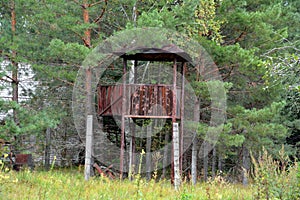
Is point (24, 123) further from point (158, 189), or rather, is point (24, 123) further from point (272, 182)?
point (272, 182)

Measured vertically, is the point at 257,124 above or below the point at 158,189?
above

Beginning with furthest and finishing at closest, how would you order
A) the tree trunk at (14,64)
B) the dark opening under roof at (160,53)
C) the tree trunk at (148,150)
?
the tree trunk at (148,150), the tree trunk at (14,64), the dark opening under roof at (160,53)

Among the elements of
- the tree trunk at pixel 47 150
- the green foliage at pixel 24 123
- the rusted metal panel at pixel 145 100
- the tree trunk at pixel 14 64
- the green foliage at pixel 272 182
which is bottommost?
the tree trunk at pixel 47 150

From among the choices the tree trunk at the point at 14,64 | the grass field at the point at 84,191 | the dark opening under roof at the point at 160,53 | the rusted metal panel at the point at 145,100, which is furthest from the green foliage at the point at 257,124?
the tree trunk at the point at 14,64

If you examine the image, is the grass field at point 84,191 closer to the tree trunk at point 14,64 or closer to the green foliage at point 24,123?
the green foliage at point 24,123

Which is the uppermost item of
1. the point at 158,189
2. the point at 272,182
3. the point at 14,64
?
the point at 14,64

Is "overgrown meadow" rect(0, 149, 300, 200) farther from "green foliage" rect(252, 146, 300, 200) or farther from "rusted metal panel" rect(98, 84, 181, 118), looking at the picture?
"rusted metal panel" rect(98, 84, 181, 118)

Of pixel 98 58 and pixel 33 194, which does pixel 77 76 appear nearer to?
pixel 98 58

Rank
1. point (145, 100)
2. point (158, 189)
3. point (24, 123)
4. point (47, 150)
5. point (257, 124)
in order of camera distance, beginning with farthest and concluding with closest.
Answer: point (47, 150), point (257, 124), point (24, 123), point (145, 100), point (158, 189)

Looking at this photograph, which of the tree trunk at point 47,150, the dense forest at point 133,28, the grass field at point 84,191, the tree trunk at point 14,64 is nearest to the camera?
the grass field at point 84,191

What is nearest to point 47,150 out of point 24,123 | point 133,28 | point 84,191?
point 24,123

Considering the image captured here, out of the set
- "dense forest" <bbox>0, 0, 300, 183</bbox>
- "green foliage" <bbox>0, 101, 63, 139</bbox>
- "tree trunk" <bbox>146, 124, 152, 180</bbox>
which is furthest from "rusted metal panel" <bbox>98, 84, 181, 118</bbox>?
"tree trunk" <bbox>146, 124, 152, 180</bbox>

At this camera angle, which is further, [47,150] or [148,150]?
[47,150]

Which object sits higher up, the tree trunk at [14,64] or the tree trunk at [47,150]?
the tree trunk at [14,64]
